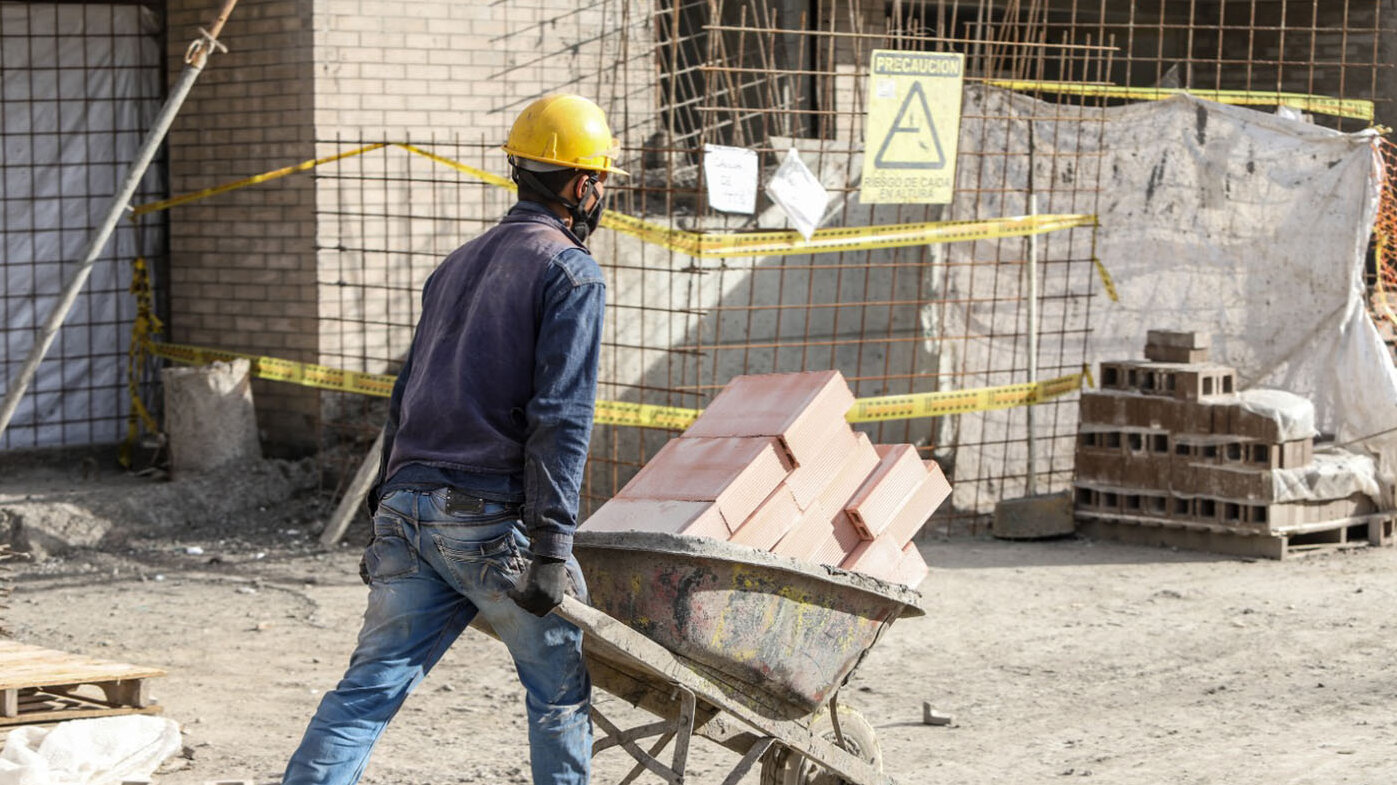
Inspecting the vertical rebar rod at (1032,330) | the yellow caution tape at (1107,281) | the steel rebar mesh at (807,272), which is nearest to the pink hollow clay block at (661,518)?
the steel rebar mesh at (807,272)

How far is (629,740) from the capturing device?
15.6 ft

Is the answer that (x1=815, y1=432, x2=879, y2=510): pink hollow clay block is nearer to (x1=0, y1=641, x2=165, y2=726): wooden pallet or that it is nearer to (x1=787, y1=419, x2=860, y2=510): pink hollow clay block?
(x1=787, y1=419, x2=860, y2=510): pink hollow clay block

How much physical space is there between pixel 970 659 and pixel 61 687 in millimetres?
3758

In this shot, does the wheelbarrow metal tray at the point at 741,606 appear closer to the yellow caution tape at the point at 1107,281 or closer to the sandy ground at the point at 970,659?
the sandy ground at the point at 970,659

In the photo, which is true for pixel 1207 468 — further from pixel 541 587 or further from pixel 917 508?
pixel 541 587

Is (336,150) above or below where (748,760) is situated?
above

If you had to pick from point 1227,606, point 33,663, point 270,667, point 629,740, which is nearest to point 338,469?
point 270,667

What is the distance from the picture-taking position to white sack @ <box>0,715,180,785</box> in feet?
17.1

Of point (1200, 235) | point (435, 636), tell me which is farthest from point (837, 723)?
point (1200, 235)

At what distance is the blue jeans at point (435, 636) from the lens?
13.8 feet

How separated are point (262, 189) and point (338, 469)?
178 cm

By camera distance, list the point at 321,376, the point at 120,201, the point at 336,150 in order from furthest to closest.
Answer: the point at 336,150 → the point at 321,376 → the point at 120,201

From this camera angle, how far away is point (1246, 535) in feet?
31.4

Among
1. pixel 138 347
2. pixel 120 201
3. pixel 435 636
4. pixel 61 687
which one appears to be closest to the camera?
pixel 435 636
